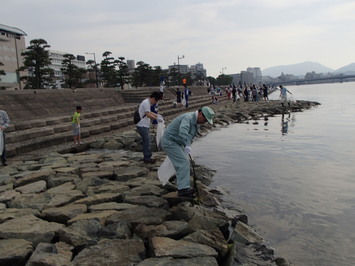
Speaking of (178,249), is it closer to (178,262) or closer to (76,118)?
(178,262)

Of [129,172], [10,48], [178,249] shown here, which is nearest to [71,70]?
[10,48]

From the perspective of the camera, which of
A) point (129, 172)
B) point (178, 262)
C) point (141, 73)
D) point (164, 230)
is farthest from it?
point (141, 73)

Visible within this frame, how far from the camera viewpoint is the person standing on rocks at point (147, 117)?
648 centimetres

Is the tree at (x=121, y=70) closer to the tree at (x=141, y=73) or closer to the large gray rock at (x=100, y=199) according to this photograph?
the tree at (x=141, y=73)

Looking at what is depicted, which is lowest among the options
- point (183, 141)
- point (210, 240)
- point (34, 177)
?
point (210, 240)

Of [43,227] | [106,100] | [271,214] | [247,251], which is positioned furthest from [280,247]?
[106,100]

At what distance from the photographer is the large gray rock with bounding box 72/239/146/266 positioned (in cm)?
308

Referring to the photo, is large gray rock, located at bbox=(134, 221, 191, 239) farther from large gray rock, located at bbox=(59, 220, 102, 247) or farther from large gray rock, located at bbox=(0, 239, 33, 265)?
large gray rock, located at bbox=(0, 239, 33, 265)

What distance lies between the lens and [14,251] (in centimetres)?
320

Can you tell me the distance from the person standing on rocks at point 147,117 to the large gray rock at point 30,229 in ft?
10.1

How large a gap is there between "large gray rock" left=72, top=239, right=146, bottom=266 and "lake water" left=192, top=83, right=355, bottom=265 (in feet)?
6.53

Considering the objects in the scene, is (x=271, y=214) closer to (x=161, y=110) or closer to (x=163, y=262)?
(x=163, y=262)

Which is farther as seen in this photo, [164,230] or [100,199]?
[100,199]

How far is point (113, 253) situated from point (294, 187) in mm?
4640
